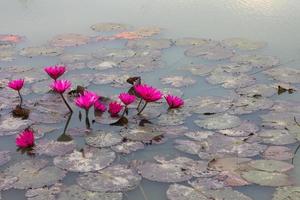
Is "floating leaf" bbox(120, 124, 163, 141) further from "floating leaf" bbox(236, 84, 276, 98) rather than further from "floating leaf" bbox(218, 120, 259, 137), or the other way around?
"floating leaf" bbox(236, 84, 276, 98)

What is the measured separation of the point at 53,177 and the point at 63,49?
2150 mm

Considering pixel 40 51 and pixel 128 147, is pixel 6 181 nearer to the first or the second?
pixel 128 147

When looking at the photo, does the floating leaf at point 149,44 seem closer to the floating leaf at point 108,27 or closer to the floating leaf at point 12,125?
the floating leaf at point 108,27

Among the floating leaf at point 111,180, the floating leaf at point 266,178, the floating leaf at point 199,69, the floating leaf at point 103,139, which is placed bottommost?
the floating leaf at point 111,180

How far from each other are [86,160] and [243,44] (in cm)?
234

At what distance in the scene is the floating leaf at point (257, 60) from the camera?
4.04 meters

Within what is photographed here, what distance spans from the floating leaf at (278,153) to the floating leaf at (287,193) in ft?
1.02

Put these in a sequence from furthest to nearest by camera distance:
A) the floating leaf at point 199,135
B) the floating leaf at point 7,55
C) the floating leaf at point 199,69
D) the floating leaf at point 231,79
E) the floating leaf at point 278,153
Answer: the floating leaf at point 7,55, the floating leaf at point 199,69, the floating leaf at point 231,79, the floating leaf at point 199,135, the floating leaf at point 278,153

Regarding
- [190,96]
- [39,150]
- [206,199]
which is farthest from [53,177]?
[190,96]

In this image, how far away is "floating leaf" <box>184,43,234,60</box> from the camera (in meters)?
4.25

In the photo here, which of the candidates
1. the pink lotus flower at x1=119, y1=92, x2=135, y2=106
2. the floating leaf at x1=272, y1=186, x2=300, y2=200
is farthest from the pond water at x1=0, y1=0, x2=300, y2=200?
the pink lotus flower at x1=119, y1=92, x2=135, y2=106

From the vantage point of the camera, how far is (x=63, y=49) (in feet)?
14.8

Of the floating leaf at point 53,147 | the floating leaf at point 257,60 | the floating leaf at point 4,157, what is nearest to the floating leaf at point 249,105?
the floating leaf at point 257,60

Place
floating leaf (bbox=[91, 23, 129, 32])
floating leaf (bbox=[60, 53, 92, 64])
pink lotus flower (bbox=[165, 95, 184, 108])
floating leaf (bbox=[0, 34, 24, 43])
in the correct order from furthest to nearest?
floating leaf (bbox=[91, 23, 129, 32])
floating leaf (bbox=[0, 34, 24, 43])
floating leaf (bbox=[60, 53, 92, 64])
pink lotus flower (bbox=[165, 95, 184, 108])
